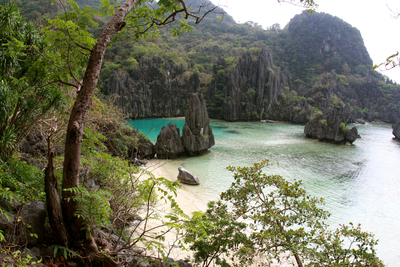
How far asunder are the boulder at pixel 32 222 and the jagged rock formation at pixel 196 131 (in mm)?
13733

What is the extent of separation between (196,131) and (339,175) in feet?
33.1

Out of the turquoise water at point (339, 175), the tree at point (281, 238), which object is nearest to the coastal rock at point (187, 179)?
the turquoise water at point (339, 175)

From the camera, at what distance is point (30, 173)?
109 inches

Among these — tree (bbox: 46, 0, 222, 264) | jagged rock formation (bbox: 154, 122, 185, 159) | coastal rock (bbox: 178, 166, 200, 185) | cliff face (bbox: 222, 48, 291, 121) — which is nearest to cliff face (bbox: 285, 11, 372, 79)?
cliff face (bbox: 222, 48, 291, 121)

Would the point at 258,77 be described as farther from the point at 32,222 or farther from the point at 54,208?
the point at 54,208

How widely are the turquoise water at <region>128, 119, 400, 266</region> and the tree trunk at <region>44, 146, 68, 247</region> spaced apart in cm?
756

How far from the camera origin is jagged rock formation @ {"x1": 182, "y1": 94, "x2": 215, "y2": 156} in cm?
1631

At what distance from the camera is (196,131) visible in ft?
56.7

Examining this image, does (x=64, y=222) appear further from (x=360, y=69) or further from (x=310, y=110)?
(x=360, y=69)

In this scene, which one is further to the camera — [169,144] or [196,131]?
[196,131]

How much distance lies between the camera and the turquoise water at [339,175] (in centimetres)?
833

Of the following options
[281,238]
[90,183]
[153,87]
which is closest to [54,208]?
[281,238]

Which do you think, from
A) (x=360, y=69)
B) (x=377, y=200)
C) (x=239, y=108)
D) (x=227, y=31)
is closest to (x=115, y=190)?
(x=377, y=200)

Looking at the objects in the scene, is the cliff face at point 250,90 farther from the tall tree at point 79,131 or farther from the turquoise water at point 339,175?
the tall tree at point 79,131
